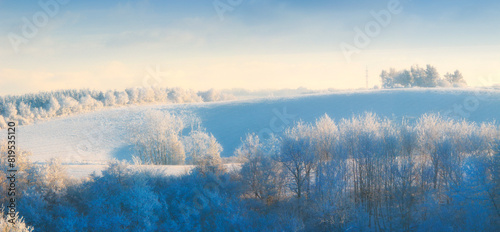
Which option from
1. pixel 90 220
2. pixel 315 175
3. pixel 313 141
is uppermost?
pixel 313 141

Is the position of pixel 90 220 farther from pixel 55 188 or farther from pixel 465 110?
pixel 465 110

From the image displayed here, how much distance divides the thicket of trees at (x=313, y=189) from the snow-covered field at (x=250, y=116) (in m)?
17.8

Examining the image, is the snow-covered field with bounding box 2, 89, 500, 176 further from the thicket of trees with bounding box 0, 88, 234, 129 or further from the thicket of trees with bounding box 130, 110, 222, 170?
the thicket of trees with bounding box 0, 88, 234, 129

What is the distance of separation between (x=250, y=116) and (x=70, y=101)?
147 ft

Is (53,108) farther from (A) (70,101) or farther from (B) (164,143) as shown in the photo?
(B) (164,143)

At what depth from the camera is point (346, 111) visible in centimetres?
4978

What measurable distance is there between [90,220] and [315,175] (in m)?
16.6

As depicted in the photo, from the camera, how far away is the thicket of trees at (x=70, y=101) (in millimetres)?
69062

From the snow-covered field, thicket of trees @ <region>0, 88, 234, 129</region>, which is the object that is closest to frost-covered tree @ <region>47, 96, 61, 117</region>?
thicket of trees @ <region>0, 88, 234, 129</region>

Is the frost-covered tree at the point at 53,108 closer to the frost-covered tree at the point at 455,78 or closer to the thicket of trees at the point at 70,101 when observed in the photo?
the thicket of trees at the point at 70,101

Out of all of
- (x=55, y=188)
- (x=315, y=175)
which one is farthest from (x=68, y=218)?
(x=315, y=175)

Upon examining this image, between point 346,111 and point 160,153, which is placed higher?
point 346,111

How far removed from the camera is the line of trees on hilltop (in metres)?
79.1

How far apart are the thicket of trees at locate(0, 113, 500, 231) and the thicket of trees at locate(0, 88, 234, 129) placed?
53.2m
